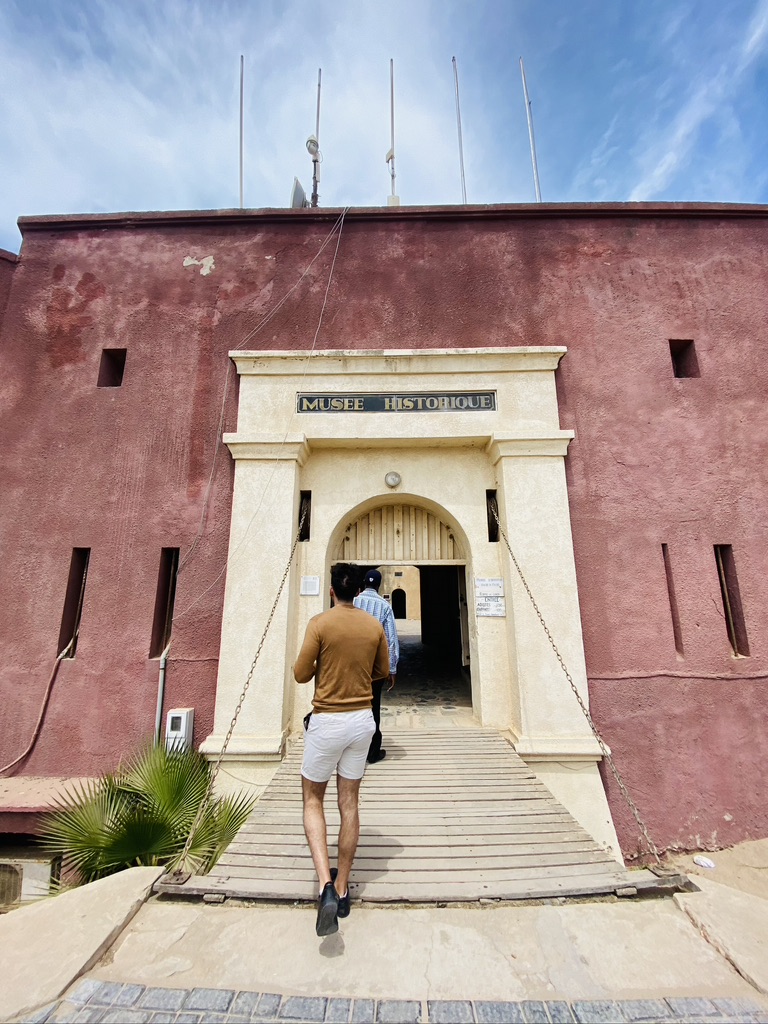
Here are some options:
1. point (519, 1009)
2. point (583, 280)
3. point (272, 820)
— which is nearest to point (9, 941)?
point (272, 820)

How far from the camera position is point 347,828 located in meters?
2.91

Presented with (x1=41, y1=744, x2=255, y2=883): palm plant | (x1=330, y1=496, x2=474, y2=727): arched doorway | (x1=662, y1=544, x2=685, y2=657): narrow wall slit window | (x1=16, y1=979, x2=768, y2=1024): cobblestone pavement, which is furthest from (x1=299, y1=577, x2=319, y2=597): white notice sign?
(x1=662, y1=544, x2=685, y2=657): narrow wall slit window

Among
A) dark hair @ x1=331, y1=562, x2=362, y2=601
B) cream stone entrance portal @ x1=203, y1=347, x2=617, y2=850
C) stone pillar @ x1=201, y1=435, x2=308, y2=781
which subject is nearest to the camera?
Result: dark hair @ x1=331, y1=562, x2=362, y2=601

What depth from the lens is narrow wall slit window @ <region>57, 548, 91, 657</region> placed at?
613 centimetres

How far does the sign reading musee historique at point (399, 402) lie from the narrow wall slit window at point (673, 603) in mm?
3002

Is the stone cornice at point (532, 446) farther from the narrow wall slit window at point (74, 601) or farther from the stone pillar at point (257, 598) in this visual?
the narrow wall slit window at point (74, 601)

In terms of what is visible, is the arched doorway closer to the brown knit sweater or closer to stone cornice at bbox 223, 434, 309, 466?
stone cornice at bbox 223, 434, 309, 466

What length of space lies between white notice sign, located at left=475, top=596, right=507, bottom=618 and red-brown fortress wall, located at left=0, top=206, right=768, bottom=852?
41.2 inches

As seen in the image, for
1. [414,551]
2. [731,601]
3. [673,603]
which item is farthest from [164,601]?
[731,601]

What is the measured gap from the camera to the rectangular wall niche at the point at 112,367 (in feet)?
22.9

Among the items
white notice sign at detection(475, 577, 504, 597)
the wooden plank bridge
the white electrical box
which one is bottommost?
the wooden plank bridge

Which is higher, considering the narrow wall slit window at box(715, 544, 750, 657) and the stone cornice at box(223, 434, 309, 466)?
the stone cornice at box(223, 434, 309, 466)

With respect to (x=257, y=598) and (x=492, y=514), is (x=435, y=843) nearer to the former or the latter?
(x=257, y=598)

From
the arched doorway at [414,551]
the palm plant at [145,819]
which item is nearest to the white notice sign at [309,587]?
the arched doorway at [414,551]
